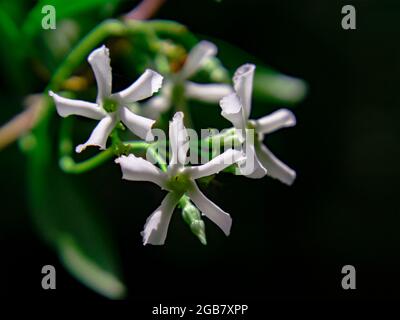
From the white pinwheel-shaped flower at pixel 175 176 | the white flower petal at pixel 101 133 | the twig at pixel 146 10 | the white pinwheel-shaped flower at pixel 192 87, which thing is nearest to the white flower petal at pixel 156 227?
the white pinwheel-shaped flower at pixel 175 176

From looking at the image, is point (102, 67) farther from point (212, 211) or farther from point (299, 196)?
point (299, 196)

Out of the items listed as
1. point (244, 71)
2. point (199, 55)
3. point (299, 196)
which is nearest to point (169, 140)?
point (244, 71)

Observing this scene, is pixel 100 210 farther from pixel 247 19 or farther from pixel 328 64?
pixel 328 64

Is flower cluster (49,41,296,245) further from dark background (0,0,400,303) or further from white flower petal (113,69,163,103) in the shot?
dark background (0,0,400,303)

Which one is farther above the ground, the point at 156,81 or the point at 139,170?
the point at 156,81

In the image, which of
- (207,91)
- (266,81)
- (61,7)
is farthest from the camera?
(266,81)

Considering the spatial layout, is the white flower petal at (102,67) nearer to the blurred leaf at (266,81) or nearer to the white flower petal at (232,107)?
the white flower petal at (232,107)

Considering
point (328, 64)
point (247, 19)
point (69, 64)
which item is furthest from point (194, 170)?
point (328, 64)
